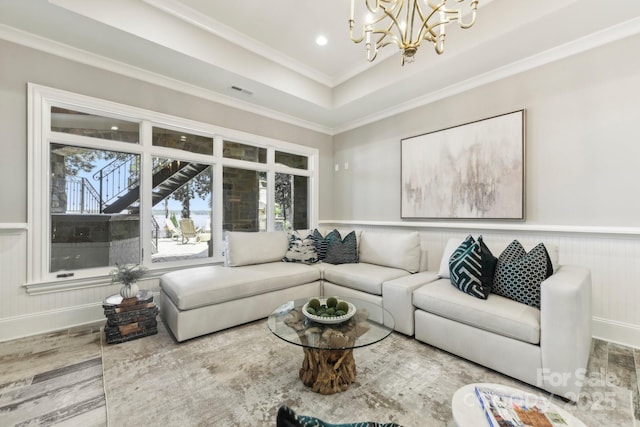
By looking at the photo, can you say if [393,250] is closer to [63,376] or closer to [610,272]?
[610,272]

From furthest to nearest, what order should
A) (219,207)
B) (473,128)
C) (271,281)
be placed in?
(219,207) < (473,128) < (271,281)

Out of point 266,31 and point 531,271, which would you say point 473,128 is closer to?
point 531,271

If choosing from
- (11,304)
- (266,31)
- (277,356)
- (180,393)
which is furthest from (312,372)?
(266,31)

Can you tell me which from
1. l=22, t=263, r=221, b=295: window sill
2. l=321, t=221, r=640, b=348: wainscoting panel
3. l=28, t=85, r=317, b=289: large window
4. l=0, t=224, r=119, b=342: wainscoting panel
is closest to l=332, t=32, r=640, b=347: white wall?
l=321, t=221, r=640, b=348: wainscoting panel

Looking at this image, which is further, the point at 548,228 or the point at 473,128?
the point at 473,128

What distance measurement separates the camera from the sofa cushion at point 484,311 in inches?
71.9

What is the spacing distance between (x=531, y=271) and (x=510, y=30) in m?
2.10

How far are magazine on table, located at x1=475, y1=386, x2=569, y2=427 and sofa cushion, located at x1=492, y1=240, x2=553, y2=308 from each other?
117 centimetres

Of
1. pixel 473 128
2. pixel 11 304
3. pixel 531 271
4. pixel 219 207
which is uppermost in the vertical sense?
pixel 473 128

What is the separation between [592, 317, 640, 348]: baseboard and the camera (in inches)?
90.9

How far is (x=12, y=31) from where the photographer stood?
97.5 inches

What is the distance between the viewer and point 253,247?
3.46 meters

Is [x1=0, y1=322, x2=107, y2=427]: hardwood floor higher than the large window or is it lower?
lower

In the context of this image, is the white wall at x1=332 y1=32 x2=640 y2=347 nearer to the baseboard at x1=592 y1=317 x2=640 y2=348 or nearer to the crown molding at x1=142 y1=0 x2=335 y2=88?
the baseboard at x1=592 y1=317 x2=640 y2=348
